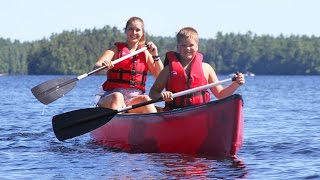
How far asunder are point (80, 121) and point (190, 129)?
1647mm

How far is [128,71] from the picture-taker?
37.7ft

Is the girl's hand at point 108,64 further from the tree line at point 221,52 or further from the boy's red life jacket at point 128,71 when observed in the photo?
the tree line at point 221,52

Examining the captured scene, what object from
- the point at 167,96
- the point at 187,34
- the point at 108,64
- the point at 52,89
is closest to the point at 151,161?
the point at 167,96

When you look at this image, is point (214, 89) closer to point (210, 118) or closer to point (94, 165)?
point (210, 118)

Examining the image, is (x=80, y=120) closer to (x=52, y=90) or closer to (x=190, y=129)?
(x=190, y=129)

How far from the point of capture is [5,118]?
1880 cm

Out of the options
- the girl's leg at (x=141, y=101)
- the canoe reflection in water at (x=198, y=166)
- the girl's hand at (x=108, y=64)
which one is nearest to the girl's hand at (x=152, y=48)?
the girl's hand at (x=108, y=64)

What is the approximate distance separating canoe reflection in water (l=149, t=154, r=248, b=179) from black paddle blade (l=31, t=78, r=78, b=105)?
2.49m

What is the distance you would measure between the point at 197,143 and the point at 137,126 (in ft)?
3.32

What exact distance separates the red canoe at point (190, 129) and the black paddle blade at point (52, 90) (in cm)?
155

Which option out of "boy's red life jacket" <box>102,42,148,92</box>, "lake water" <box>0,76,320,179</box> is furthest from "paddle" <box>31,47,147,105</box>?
"boy's red life jacket" <box>102,42,148,92</box>

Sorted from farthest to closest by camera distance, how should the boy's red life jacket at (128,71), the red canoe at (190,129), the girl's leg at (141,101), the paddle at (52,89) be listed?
1. the paddle at (52,89)
2. the boy's red life jacket at (128,71)
3. the girl's leg at (141,101)
4. the red canoe at (190,129)

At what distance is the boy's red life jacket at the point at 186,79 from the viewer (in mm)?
10047

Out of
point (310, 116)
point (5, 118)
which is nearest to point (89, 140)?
point (5, 118)
